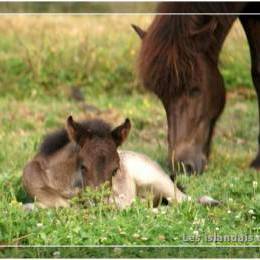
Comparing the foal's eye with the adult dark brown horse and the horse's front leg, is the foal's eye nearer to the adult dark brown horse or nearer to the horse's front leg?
the adult dark brown horse

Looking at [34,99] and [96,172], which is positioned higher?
[34,99]

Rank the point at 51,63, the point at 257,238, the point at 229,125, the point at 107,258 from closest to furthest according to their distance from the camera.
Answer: the point at 107,258 < the point at 257,238 < the point at 229,125 < the point at 51,63

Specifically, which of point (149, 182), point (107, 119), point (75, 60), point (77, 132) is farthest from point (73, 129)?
point (75, 60)

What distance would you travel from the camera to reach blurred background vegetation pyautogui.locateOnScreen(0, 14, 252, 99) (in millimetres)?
12641

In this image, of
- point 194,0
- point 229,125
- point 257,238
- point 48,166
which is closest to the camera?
point 257,238

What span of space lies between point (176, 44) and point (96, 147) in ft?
7.38

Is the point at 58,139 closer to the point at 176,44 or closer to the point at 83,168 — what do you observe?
the point at 83,168

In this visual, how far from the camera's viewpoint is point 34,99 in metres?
12.4

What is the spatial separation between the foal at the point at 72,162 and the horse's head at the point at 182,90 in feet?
4.72

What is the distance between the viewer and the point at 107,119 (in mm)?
10789

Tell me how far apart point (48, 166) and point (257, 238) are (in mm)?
1766

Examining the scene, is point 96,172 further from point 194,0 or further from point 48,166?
point 194,0

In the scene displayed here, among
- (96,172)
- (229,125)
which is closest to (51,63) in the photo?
(229,125)

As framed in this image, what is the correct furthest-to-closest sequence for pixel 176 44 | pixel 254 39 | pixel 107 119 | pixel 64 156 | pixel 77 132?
pixel 107 119, pixel 254 39, pixel 176 44, pixel 64 156, pixel 77 132
